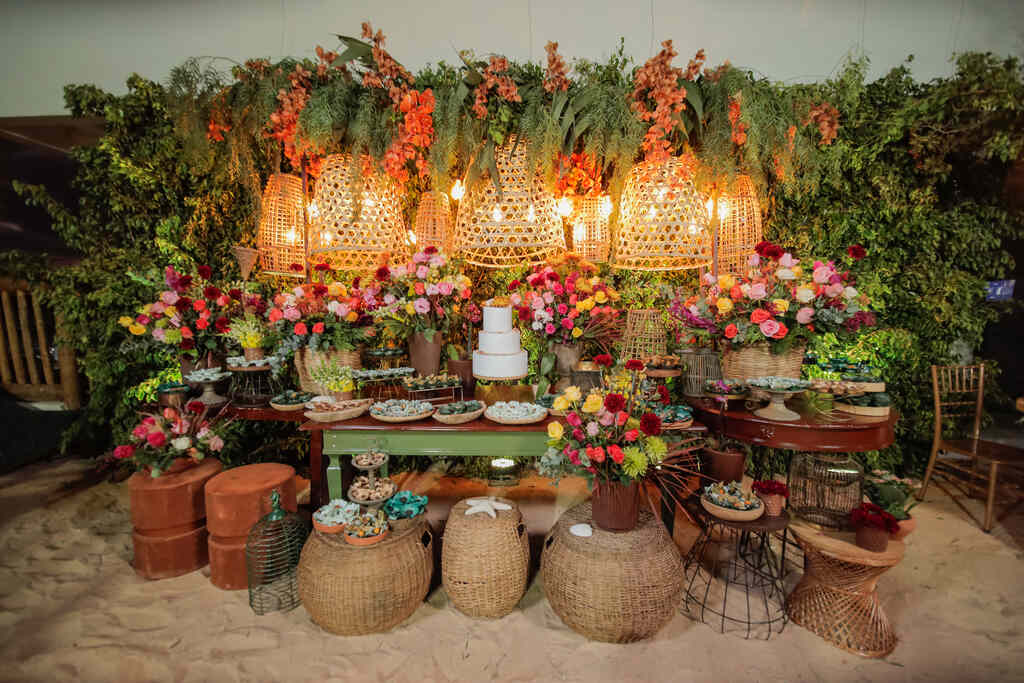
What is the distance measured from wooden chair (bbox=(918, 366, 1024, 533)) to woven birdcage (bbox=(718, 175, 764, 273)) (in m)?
1.98

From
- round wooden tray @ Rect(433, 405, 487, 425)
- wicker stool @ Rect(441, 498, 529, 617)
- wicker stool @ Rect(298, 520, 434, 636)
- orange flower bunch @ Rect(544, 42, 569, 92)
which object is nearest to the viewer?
wicker stool @ Rect(298, 520, 434, 636)

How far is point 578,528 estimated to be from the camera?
2.18m

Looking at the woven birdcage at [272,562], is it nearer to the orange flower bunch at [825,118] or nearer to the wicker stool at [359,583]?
the wicker stool at [359,583]

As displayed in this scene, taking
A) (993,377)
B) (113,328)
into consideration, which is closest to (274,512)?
(113,328)

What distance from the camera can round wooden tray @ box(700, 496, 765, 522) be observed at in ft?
7.01

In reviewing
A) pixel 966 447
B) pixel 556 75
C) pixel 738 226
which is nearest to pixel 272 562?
pixel 556 75

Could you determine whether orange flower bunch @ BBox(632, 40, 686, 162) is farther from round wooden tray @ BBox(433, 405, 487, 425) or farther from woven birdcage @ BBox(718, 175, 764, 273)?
round wooden tray @ BBox(433, 405, 487, 425)

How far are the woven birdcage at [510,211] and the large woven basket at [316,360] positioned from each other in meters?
1.06

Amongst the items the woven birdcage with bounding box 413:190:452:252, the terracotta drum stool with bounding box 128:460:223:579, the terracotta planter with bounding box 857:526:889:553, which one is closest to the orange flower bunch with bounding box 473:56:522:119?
the woven birdcage with bounding box 413:190:452:252

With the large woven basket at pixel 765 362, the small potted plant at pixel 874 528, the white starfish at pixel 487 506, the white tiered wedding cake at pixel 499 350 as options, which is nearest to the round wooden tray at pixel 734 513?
the small potted plant at pixel 874 528

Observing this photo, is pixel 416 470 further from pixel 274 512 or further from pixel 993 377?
pixel 993 377

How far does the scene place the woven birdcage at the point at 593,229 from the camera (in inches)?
131

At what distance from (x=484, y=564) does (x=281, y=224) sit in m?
2.79

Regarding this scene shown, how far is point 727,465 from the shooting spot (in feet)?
8.23
